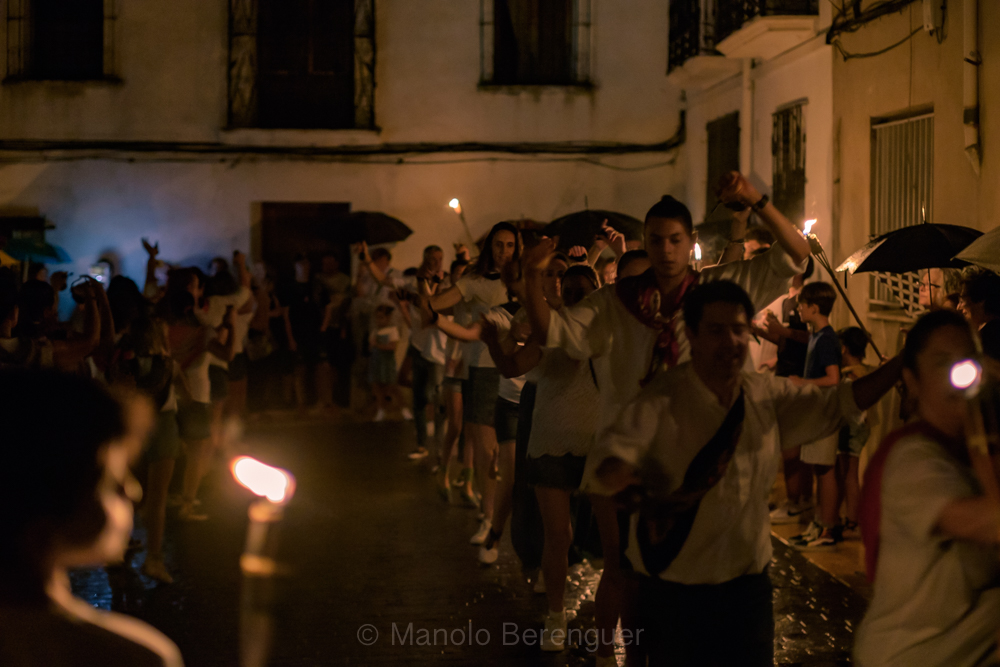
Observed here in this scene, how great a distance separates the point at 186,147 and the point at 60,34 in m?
2.75

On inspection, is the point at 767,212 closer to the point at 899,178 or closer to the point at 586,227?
the point at 899,178

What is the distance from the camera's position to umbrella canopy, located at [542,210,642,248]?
1333cm

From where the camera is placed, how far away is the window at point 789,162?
11.8 m

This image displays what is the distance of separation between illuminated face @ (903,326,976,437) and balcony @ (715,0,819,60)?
30.7 ft

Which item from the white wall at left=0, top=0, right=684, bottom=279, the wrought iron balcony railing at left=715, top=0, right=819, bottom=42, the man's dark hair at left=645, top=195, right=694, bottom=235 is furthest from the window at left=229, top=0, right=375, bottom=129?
the man's dark hair at left=645, top=195, right=694, bottom=235

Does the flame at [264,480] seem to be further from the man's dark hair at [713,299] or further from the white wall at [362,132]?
the white wall at [362,132]

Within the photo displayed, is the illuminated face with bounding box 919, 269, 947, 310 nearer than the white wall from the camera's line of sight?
Yes

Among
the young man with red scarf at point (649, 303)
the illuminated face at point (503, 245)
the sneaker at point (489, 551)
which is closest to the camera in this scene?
the young man with red scarf at point (649, 303)

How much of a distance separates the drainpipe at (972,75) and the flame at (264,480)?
7481 mm

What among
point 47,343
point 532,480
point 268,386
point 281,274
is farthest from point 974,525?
point 281,274

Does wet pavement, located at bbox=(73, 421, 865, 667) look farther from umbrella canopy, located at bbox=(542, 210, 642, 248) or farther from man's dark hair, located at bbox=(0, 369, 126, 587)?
umbrella canopy, located at bbox=(542, 210, 642, 248)

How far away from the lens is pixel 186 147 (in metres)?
17.4

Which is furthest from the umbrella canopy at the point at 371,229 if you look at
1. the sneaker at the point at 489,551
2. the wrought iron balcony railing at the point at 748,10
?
the sneaker at the point at 489,551

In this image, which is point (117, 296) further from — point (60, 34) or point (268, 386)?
point (60, 34)
